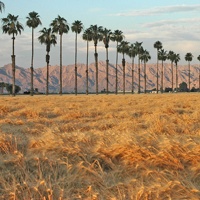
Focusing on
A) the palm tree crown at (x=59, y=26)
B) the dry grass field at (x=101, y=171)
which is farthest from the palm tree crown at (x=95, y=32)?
the dry grass field at (x=101, y=171)

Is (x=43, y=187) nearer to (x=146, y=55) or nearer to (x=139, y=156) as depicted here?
(x=139, y=156)

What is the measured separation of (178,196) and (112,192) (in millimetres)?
885

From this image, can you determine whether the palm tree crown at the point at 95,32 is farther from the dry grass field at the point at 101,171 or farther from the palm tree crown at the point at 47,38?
the dry grass field at the point at 101,171

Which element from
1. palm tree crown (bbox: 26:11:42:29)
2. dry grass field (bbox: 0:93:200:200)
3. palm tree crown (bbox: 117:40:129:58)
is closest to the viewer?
dry grass field (bbox: 0:93:200:200)

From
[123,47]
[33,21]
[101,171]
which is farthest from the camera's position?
[123,47]

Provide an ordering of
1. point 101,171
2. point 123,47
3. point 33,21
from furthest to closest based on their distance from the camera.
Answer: point 123,47
point 33,21
point 101,171

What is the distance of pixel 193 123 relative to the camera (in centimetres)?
1382

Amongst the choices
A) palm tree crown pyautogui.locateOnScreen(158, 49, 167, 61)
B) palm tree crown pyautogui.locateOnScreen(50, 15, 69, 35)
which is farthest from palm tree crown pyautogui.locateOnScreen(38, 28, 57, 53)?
palm tree crown pyautogui.locateOnScreen(158, 49, 167, 61)

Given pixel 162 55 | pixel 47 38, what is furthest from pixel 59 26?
pixel 162 55

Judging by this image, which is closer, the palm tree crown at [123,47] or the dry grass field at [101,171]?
the dry grass field at [101,171]

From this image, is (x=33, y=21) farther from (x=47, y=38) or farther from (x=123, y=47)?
(x=123, y=47)

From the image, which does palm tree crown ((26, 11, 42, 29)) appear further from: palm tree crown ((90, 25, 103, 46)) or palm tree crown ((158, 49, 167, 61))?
palm tree crown ((158, 49, 167, 61))

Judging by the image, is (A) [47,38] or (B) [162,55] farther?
(B) [162,55]

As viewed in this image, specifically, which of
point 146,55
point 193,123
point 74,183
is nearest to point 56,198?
point 74,183
